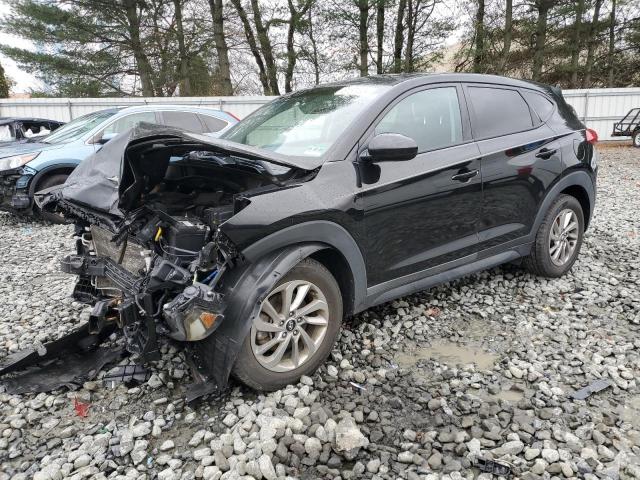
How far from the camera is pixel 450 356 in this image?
3148mm

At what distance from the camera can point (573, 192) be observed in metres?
4.33

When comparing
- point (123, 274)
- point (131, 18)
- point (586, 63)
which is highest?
point (131, 18)

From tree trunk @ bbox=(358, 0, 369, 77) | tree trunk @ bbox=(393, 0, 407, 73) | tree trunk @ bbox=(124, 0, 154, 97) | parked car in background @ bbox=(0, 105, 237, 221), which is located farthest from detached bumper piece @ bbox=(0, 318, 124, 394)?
tree trunk @ bbox=(393, 0, 407, 73)

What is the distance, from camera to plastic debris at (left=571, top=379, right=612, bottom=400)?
8.65ft

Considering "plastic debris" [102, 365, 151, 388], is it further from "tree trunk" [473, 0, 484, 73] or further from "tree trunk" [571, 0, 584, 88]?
"tree trunk" [571, 0, 584, 88]

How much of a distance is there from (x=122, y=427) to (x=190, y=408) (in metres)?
0.34

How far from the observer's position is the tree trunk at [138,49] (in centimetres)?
1727

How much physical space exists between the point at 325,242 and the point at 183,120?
6.30 metres

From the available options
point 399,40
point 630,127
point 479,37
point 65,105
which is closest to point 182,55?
point 65,105

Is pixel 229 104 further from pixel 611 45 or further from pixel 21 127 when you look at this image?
pixel 611 45

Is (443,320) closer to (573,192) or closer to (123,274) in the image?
(573,192)

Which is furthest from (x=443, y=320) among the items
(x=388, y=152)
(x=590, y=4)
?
(x=590, y=4)

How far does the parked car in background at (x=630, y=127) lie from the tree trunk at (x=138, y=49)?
57.1 ft

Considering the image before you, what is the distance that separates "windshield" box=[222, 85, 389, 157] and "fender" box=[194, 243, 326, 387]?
82 centimetres
